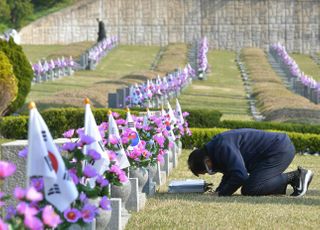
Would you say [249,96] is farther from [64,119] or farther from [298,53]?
[298,53]

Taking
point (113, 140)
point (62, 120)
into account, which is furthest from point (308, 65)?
point (113, 140)

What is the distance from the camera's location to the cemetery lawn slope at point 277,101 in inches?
1131

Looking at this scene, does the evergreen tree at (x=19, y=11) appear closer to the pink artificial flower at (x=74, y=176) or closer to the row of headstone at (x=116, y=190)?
the row of headstone at (x=116, y=190)

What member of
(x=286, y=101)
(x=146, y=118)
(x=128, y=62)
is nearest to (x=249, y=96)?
(x=286, y=101)

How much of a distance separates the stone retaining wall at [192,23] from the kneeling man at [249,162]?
6521 cm

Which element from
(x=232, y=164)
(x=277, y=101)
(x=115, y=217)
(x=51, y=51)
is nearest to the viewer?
(x=115, y=217)

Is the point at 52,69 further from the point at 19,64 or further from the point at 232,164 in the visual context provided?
the point at 232,164

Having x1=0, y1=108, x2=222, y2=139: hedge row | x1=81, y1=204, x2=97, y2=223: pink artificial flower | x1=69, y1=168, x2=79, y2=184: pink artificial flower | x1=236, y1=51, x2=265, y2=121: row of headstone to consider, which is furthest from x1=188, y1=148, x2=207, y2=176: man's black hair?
x1=236, y1=51, x2=265, y2=121: row of headstone

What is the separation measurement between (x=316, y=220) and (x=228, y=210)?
36.0 inches

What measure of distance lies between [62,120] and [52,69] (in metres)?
22.3

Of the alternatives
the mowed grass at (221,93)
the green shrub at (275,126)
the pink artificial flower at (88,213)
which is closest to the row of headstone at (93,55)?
the mowed grass at (221,93)

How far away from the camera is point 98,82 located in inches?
1645

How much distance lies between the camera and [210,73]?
5319 cm

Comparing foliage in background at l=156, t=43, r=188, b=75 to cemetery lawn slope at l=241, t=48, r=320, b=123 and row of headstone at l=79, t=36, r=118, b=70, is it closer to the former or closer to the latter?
row of headstone at l=79, t=36, r=118, b=70
